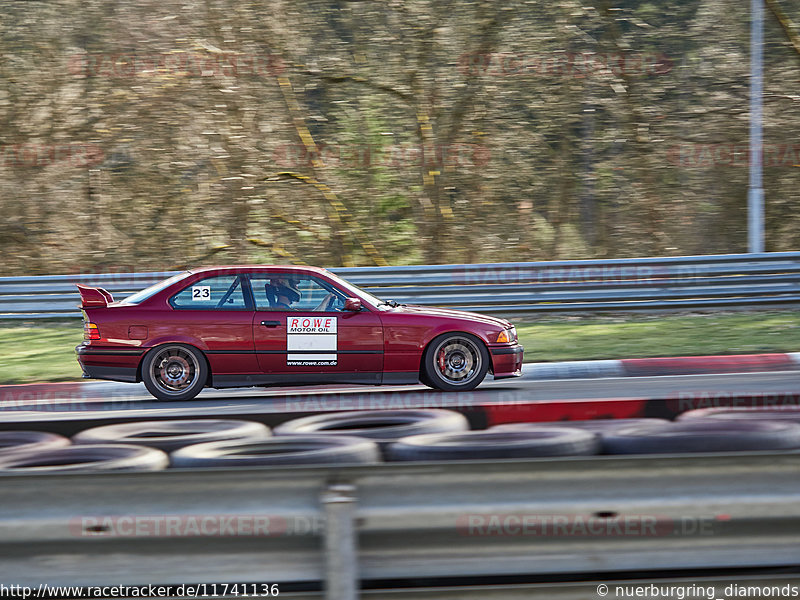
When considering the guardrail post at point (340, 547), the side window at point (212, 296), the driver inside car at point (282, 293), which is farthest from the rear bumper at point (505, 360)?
the guardrail post at point (340, 547)

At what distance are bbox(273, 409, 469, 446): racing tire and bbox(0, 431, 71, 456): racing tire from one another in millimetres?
1107

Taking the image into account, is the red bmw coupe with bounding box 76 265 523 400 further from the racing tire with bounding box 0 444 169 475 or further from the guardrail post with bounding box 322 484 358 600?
the guardrail post with bounding box 322 484 358 600

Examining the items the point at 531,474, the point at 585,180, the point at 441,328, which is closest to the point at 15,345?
the point at 441,328

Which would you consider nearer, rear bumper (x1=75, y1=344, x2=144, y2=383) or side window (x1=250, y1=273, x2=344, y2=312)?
rear bumper (x1=75, y1=344, x2=144, y2=383)

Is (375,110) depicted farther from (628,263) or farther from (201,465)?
(201,465)

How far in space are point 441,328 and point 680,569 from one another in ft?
15.3

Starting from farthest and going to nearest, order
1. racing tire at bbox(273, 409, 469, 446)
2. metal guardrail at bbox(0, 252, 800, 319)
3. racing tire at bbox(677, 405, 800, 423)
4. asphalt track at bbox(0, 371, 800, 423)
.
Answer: metal guardrail at bbox(0, 252, 800, 319)
asphalt track at bbox(0, 371, 800, 423)
racing tire at bbox(273, 409, 469, 446)
racing tire at bbox(677, 405, 800, 423)

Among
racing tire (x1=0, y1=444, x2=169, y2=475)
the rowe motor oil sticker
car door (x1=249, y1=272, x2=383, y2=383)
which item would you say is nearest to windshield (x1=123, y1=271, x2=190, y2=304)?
car door (x1=249, y1=272, x2=383, y2=383)

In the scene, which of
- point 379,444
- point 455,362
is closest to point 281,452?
point 379,444

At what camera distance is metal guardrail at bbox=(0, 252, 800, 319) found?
37.5 feet

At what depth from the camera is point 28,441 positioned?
4.16 metres

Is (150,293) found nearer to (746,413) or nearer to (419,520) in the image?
(746,413)

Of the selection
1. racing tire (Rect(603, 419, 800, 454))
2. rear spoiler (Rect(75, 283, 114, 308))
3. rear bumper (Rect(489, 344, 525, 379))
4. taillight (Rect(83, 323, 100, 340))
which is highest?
rear spoiler (Rect(75, 283, 114, 308))

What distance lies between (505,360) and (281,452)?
385 cm
